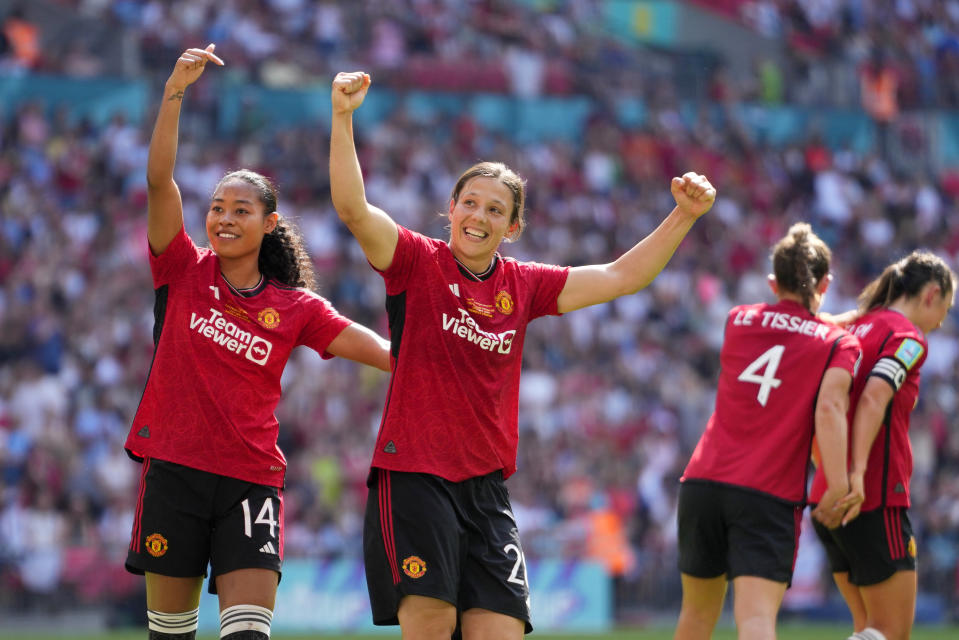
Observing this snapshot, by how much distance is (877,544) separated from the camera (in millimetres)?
6539

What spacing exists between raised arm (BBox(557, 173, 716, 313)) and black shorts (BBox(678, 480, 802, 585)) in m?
1.22

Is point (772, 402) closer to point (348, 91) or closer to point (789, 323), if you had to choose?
point (789, 323)

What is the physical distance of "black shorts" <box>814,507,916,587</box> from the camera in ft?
21.4

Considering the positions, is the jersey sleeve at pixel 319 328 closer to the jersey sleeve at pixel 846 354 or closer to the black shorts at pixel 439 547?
the black shorts at pixel 439 547

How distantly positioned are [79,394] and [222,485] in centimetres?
1019

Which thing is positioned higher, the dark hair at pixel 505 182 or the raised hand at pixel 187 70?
the raised hand at pixel 187 70

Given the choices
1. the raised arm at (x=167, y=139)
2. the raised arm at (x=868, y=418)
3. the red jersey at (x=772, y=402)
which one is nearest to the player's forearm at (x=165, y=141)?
the raised arm at (x=167, y=139)

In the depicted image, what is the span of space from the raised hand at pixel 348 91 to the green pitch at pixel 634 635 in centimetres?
857

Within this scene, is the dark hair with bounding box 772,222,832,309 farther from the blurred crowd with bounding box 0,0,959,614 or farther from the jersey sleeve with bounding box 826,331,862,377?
the blurred crowd with bounding box 0,0,959,614

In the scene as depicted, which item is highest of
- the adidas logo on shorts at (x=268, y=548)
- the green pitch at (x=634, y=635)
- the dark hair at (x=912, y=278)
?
the dark hair at (x=912, y=278)

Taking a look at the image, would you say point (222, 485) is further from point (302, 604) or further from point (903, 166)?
point (903, 166)

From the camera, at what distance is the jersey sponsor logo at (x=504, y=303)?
5293 mm

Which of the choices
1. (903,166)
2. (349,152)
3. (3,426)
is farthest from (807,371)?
(903,166)

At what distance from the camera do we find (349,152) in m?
4.85
